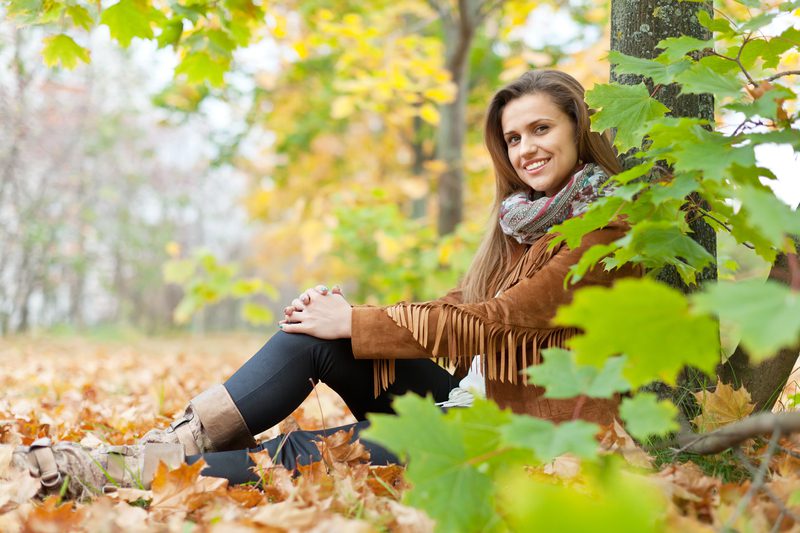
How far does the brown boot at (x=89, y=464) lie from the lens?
162 cm

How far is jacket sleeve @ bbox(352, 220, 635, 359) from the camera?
5.90 feet

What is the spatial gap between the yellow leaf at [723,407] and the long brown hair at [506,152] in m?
0.72

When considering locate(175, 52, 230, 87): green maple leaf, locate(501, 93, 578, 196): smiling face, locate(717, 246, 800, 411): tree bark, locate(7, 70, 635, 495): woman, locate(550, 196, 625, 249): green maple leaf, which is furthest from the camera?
locate(175, 52, 230, 87): green maple leaf

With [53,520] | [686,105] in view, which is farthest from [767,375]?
[53,520]

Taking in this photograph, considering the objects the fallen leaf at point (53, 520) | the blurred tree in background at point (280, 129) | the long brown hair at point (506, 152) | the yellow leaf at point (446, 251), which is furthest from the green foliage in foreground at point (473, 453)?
the yellow leaf at point (446, 251)

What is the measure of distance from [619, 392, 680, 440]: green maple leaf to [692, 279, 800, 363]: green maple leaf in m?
0.23

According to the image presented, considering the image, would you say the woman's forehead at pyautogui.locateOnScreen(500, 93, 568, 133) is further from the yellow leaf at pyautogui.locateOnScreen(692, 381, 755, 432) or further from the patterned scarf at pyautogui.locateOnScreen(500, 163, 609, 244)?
the yellow leaf at pyautogui.locateOnScreen(692, 381, 755, 432)

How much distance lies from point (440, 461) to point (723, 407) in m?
1.20

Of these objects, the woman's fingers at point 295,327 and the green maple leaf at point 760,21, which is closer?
the green maple leaf at point 760,21

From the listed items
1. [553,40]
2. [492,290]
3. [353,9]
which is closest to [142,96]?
[353,9]

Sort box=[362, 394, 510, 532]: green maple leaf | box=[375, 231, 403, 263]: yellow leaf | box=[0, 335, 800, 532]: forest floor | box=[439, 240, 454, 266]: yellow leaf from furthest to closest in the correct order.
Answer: box=[375, 231, 403, 263]: yellow leaf < box=[439, 240, 454, 266]: yellow leaf < box=[0, 335, 800, 532]: forest floor < box=[362, 394, 510, 532]: green maple leaf

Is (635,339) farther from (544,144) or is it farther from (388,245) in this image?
(388,245)

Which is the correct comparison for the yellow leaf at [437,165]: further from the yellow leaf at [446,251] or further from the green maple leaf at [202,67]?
the green maple leaf at [202,67]

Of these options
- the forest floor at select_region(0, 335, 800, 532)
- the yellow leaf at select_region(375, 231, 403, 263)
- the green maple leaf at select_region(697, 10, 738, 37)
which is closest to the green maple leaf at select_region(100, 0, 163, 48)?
the forest floor at select_region(0, 335, 800, 532)
